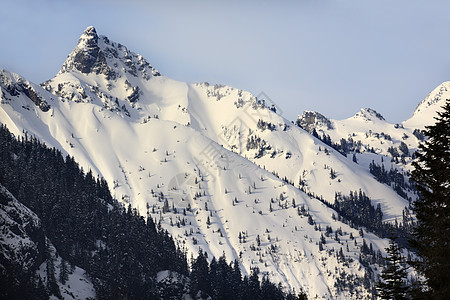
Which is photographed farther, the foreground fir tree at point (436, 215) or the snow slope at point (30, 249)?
the snow slope at point (30, 249)

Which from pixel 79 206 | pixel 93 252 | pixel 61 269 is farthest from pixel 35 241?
pixel 79 206

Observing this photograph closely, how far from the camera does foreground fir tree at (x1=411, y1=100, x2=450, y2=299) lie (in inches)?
1192

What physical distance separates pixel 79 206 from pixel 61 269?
4120cm

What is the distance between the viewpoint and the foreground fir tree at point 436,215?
99.3 feet

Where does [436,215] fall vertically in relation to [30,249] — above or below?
below

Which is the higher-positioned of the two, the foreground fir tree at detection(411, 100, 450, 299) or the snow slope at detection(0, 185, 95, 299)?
the snow slope at detection(0, 185, 95, 299)

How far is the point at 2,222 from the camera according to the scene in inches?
4788

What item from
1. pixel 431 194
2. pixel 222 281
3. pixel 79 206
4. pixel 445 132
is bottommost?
pixel 431 194

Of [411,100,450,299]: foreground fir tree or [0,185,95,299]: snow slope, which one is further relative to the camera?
[0,185,95,299]: snow slope

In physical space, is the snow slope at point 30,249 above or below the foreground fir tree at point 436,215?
above

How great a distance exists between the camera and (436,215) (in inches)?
1304

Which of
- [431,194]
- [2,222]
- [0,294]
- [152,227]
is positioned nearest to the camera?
[431,194]

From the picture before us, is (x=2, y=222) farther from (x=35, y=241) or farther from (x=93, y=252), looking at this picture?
(x=93, y=252)

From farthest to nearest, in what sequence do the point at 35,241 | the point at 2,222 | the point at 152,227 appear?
1. the point at 152,227
2. the point at 35,241
3. the point at 2,222
